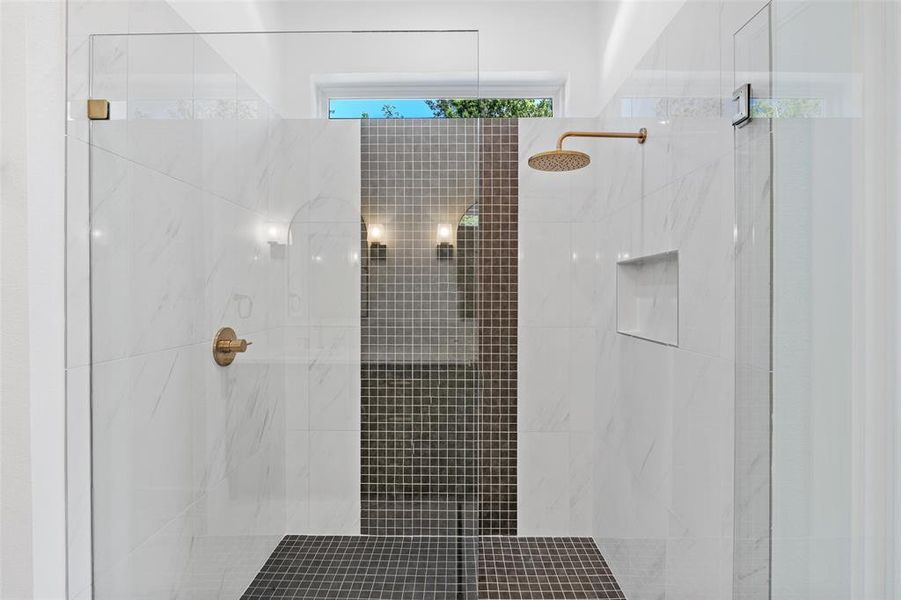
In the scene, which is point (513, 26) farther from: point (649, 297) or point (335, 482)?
point (335, 482)

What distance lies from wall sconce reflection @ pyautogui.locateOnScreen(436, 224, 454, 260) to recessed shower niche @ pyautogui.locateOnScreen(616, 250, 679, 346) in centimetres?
74

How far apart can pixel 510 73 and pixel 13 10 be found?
202 cm

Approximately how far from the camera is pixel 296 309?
1.46 meters

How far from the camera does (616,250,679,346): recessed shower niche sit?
1.80m

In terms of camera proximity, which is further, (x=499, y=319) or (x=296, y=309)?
(x=499, y=319)

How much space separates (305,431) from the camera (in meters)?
1.46

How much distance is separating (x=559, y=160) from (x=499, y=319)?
37.7 inches

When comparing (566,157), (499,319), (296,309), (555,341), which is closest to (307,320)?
(296,309)

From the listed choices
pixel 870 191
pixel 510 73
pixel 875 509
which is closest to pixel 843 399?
pixel 875 509

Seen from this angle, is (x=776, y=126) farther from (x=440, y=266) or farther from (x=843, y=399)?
(x=440, y=266)

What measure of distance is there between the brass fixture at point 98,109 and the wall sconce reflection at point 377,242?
655 mm

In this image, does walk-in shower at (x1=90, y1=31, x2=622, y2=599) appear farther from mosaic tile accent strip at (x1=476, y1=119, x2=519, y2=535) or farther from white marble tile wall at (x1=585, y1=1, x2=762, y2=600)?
mosaic tile accent strip at (x1=476, y1=119, x2=519, y2=535)

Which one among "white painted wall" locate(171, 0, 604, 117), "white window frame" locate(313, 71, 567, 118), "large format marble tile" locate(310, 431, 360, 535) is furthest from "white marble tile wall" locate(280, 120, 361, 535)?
"white painted wall" locate(171, 0, 604, 117)

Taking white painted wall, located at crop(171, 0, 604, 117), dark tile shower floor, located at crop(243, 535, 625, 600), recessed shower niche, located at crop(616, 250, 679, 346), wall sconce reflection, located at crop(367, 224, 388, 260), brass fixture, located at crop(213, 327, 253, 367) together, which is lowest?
dark tile shower floor, located at crop(243, 535, 625, 600)
